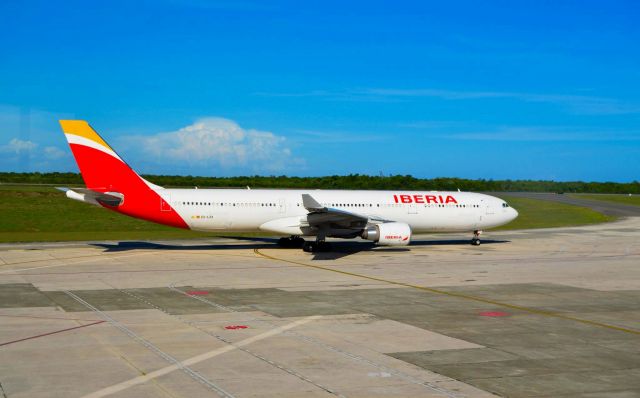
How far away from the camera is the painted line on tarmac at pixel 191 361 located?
12.1m

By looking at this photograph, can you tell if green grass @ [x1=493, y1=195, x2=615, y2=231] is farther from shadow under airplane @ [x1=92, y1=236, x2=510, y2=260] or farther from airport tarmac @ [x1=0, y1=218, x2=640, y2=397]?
airport tarmac @ [x1=0, y1=218, x2=640, y2=397]

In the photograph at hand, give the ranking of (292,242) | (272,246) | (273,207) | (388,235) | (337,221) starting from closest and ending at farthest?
(388,235) < (337,221) < (273,207) < (292,242) < (272,246)

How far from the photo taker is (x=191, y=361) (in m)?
14.3

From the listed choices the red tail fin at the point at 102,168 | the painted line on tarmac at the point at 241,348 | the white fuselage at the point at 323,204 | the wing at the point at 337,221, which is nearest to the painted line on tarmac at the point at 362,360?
the painted line on tarmac at the point at 241,348

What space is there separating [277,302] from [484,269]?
44.4 ft

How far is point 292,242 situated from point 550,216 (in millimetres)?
44209

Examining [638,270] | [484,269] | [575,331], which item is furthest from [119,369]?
[638,270]

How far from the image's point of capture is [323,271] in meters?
30.7

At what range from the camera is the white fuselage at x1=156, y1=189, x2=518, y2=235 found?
38.2m

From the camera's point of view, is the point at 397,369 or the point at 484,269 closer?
the point at 397,369

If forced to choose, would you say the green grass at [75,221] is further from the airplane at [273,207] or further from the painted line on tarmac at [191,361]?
the painted line on tarmac at [191,361]

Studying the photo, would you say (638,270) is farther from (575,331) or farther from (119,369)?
(119,369)

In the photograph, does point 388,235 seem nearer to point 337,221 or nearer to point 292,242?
point 337,221

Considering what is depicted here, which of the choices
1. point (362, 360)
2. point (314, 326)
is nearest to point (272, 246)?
point (314, 326)
